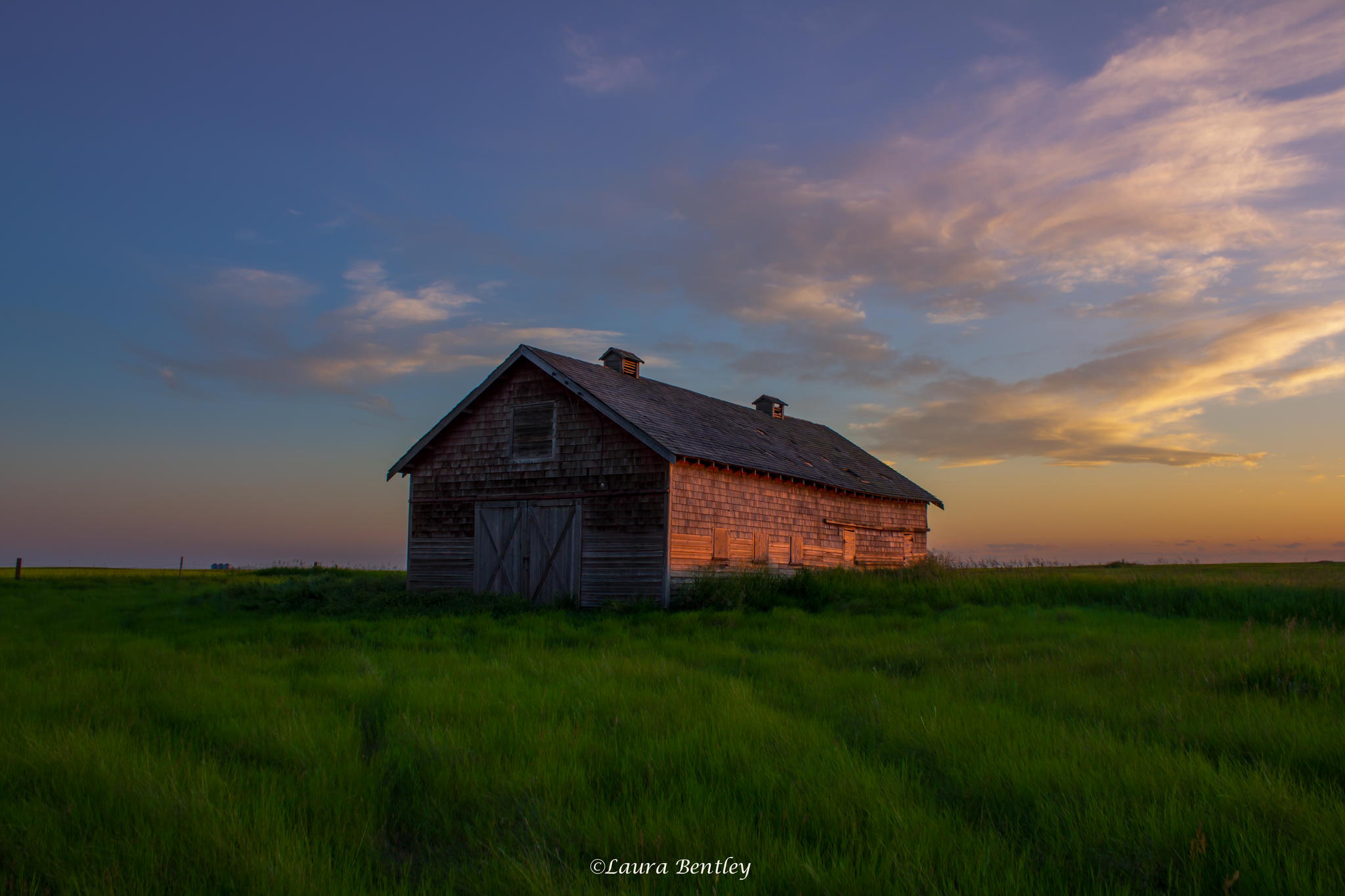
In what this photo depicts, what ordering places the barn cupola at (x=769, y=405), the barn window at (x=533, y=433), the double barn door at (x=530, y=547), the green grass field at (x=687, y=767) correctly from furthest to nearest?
the barn cupola at (x=769, y=405), the barn window at (x=533, y=433), the double barn door at (x=530, y=547), the green grass field at (x=687, y=767)

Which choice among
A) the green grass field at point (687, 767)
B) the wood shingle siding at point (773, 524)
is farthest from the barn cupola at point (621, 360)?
the green grass field at point (687, 767)

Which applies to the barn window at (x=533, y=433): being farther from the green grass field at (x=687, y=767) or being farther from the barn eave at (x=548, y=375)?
the green grass field at (x=687, y=767)

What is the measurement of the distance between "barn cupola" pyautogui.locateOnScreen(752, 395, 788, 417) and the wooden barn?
908 centimetres

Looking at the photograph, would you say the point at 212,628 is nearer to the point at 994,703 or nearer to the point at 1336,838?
the point at 994,703

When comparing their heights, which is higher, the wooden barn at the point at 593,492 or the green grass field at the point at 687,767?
the wooden barn at the point at 593,492

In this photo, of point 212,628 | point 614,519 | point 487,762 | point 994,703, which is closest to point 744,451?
point 614,519

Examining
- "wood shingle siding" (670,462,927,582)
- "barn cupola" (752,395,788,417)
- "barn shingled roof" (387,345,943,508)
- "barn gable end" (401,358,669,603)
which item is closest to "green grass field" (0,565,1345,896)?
"barn gable end" (401,358,669,603)

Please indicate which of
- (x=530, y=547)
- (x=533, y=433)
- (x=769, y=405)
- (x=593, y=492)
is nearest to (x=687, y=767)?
(x=593, y=492)

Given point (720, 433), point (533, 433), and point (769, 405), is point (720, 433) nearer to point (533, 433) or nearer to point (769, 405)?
point (533, 433)

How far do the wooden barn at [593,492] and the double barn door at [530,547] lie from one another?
39 mm

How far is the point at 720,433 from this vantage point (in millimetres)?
26375

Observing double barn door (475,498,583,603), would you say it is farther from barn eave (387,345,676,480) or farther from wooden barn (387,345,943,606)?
barn eave (387,345,676,480)

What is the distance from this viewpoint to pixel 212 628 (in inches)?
669

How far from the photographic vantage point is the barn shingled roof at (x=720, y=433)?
2291 centimetres
